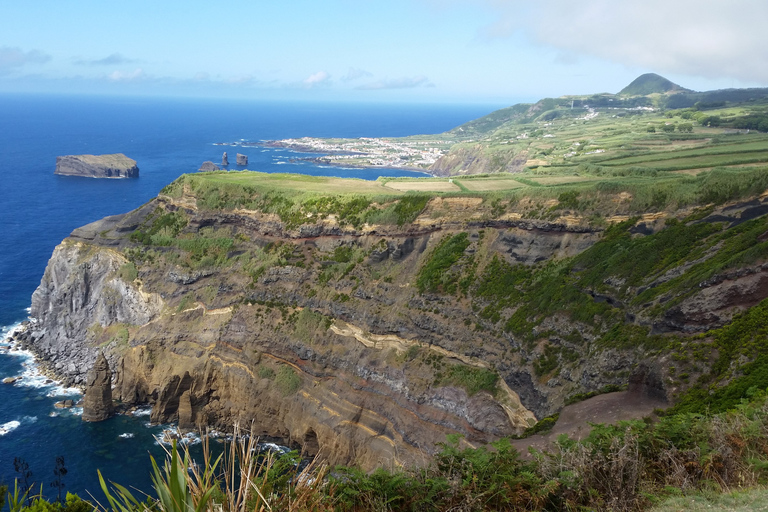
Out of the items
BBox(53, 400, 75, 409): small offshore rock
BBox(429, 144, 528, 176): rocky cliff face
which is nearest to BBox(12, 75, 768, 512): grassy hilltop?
BBox(53, 400, 75, 409): small offshore rock

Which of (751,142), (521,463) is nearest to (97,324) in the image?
(521,463)

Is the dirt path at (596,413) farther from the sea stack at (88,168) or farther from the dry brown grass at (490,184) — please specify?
the sea stack at (88,168)

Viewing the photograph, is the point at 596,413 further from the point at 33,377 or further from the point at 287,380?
the point at 33,377

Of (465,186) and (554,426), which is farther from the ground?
(465,186)

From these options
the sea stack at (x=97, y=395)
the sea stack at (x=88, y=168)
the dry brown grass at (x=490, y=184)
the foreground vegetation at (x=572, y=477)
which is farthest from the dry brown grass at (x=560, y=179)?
the sea stack at (x=88, y=168)

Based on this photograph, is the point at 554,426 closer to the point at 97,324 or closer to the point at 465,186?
the point at 465,186

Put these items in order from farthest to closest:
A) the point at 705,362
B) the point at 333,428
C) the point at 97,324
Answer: the point at 97,324 < the point at 333,428 < the point at 705,362
